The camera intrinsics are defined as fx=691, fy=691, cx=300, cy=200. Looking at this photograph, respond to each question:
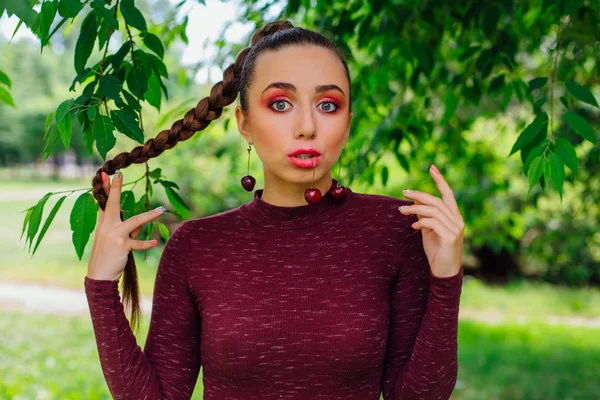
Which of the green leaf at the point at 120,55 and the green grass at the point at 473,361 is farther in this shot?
the green grass at the point at 473,361

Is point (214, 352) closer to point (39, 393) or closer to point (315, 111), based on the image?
point (315, 111)

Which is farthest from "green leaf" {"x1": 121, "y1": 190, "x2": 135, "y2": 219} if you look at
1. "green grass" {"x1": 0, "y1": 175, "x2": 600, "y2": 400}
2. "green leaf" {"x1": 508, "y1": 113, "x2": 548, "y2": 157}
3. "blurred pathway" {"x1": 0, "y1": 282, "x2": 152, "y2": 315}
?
"blurred pathway" {"x1": 0, "y1": 282, "x2": 152, "y2": 315}

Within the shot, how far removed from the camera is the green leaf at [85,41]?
169 cm

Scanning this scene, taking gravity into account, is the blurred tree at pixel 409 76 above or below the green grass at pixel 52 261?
above

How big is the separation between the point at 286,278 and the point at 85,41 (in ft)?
2.51

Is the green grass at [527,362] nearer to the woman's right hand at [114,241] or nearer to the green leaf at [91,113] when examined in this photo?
the woman's right hand at [114,241]

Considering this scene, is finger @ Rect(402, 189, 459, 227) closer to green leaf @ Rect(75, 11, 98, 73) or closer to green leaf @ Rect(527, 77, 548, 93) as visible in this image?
green leaf @ Rect(527, 77, 548, 93)

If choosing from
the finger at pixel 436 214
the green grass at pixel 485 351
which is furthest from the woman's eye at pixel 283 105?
the green grass at pixel 485 351

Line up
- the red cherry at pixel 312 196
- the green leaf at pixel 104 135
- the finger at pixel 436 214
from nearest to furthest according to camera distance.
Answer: the finger at pixel 436 214, the green leaf at pixel 104 135, the red cherry at pixel 312 196

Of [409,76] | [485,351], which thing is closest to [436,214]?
[409,76]

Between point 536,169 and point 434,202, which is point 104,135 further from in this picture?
point 536,169

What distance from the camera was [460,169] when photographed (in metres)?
5.17

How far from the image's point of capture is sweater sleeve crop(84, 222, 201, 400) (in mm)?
1640

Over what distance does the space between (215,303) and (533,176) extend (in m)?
0.82
